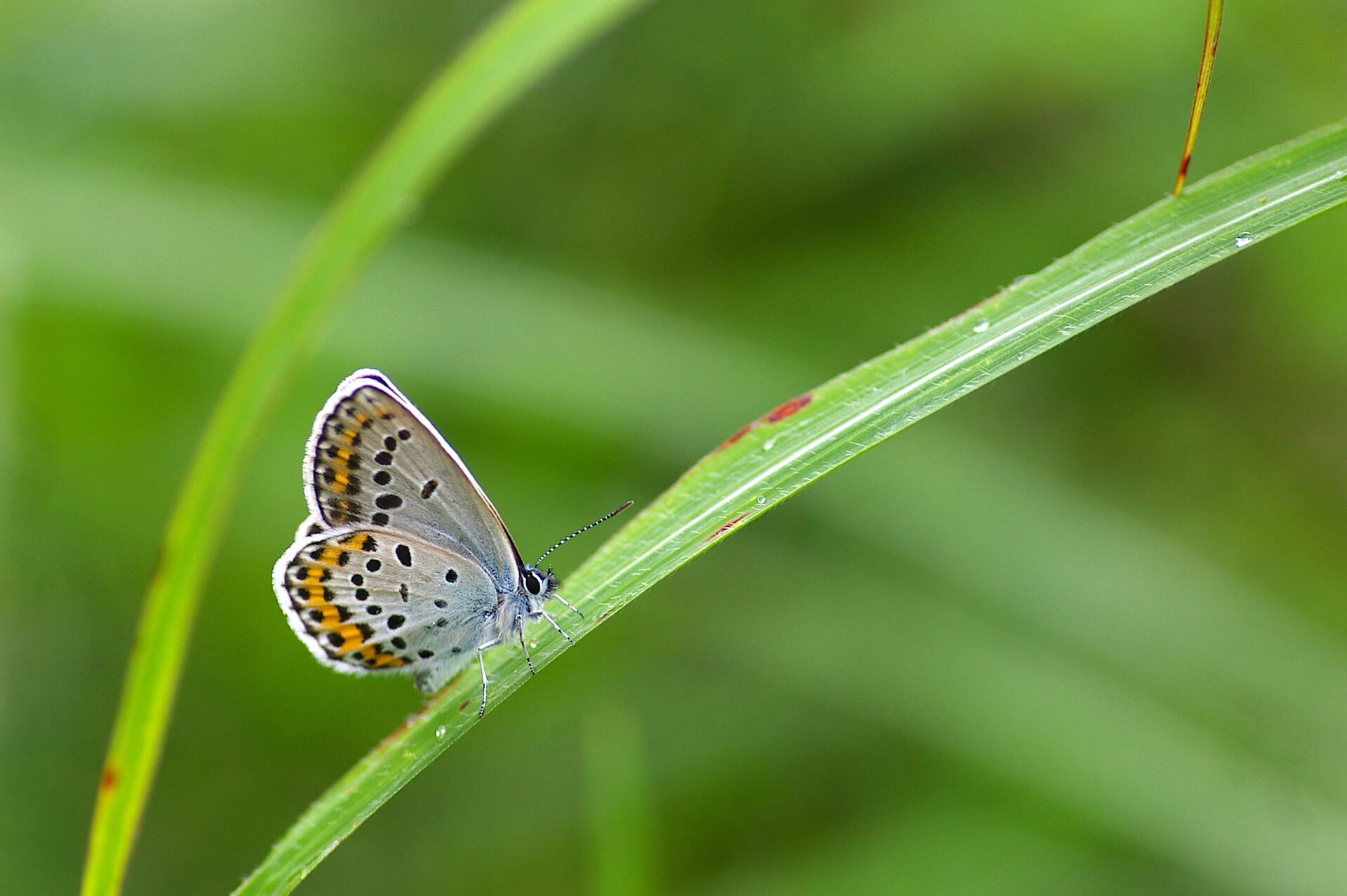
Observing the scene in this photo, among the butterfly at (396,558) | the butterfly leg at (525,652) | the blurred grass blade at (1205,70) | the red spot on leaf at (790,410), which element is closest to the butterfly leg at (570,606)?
the butterfly at (396,558)

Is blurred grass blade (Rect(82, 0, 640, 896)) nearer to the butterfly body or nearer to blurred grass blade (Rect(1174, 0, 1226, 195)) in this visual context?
the butterfly body

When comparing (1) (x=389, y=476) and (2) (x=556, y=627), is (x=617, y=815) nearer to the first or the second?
(2) (x=556, y=627)

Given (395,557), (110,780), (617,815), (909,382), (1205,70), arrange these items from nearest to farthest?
(1205,70) → (909,382) → (110,780) → (395,557) → (617,815)

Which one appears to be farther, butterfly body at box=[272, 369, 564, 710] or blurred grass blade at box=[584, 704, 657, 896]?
blurred grass blade at box=[584, 704, 657, 896]

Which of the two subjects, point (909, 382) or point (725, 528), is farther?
point (909, 382)

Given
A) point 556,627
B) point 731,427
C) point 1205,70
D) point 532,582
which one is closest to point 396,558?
point 532,582

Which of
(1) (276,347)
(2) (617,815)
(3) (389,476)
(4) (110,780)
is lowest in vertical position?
(2) (617,815)

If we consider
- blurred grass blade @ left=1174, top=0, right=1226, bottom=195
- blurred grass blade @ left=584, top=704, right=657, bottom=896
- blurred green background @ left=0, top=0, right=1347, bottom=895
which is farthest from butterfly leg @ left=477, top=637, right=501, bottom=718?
blurred grass blade @ left=1174, top=0, right=1226, bottom=195

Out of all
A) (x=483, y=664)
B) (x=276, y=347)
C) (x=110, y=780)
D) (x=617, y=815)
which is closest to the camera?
(x=110, y=780)
